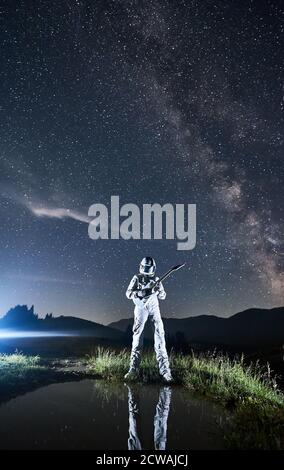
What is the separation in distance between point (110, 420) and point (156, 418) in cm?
69

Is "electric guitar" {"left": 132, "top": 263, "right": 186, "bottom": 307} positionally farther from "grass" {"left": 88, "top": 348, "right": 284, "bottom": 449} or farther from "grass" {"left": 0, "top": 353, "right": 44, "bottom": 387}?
"grass" {"left": 0, "top": 353, "right": 44, "bottom": 387}

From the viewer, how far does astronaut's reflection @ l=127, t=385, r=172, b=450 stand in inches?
179

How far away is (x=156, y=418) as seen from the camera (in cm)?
577

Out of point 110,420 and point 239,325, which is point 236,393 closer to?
point 110,420

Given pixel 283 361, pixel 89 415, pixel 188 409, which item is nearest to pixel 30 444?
pixel 89 415

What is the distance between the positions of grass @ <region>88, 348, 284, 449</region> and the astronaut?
676 mm

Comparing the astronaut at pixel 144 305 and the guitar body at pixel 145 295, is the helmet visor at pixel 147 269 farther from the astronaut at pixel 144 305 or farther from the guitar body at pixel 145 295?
the guitar body at pixel 145 295

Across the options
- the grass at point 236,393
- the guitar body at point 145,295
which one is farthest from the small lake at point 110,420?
the guitar body at point 145,295

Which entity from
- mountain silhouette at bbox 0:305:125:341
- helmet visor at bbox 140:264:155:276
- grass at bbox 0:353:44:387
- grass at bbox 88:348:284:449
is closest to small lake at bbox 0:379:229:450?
grass at bbox 88:348:284:449

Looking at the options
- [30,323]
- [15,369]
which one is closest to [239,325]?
[30,323]

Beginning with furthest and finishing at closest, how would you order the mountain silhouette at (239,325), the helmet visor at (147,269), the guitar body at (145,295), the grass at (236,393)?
the mountain silhouette at (239,325) < the helmet visor at (147,269) < the guitar body at (145,295) < the grass at (236,393)

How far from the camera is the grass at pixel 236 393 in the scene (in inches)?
190

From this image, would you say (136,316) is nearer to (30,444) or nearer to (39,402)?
(39,402)

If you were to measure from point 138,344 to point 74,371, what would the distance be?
2629 millimetres
